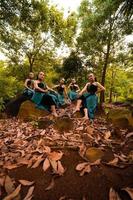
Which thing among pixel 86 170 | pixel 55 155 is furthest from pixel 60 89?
pixel 86 170

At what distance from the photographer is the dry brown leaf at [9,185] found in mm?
3743

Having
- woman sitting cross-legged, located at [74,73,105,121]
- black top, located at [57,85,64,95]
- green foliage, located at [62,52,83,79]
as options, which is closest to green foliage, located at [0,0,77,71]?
green foliage, located at [62,52,83,79]

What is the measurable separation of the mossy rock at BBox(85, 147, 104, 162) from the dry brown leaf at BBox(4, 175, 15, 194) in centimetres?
126

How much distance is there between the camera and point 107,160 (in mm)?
4418

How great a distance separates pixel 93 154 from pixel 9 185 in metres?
1.46

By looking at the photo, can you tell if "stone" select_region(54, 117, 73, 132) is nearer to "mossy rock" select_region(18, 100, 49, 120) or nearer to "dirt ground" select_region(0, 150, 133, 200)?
"dirt ground" select_region(0, 150, 133, 200)

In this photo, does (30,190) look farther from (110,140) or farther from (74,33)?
(74,33)

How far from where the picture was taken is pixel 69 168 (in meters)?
4.21

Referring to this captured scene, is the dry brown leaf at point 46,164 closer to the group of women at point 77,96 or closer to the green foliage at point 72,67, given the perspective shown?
the group of women at point 77,96

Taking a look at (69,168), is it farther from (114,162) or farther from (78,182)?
(114,162)

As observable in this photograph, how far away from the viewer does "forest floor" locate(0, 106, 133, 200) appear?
364 centimetres

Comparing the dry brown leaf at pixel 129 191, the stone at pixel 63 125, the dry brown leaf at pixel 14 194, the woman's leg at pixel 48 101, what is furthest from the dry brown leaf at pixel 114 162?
the woman's leg at pixel 48 101

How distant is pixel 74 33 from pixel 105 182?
2854 centimetres

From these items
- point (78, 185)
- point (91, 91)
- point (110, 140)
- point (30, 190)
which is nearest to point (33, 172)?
point (30, 190)
